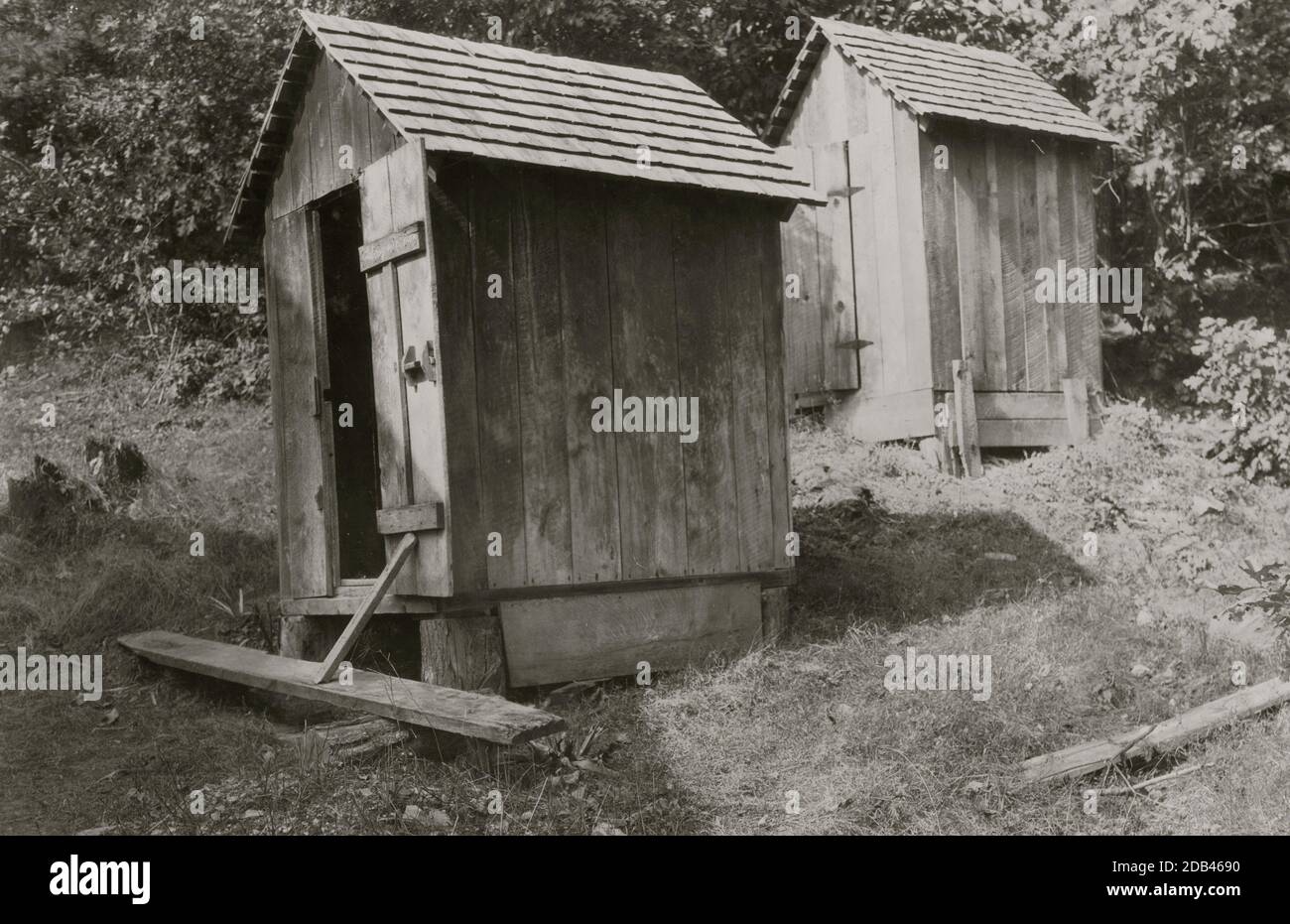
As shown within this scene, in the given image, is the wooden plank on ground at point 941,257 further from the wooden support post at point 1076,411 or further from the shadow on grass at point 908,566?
the shadow on grass at point 908,566

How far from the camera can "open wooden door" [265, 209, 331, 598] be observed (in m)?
7.74

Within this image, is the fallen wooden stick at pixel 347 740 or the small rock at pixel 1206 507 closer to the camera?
the fallen wooden stick at pixel 347 740

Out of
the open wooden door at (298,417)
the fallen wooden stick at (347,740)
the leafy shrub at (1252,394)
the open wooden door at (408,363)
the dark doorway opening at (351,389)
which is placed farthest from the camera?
the leafy shrub at (1252,394)

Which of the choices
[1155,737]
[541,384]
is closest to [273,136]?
[541,384]

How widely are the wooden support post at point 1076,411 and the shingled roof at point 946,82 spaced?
2.29 m

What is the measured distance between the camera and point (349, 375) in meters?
8.77

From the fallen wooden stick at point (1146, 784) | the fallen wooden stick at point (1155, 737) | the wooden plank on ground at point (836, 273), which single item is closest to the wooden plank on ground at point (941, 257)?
the wooden plank on ground at point (836, 273)

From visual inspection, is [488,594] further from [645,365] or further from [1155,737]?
[1155,737]

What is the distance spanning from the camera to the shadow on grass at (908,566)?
8055 millimetres

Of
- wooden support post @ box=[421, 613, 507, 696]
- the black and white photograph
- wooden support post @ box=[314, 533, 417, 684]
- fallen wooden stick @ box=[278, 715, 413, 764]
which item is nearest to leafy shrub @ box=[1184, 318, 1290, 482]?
the black and white photograph

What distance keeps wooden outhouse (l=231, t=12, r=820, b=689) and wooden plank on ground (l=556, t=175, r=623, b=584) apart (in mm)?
14

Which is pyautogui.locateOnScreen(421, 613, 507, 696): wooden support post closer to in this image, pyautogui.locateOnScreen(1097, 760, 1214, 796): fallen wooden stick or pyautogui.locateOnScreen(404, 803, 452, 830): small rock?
pyautogui.locateOnScreen(404, 803, 452, 830): small rock

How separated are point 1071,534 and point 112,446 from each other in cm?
749
